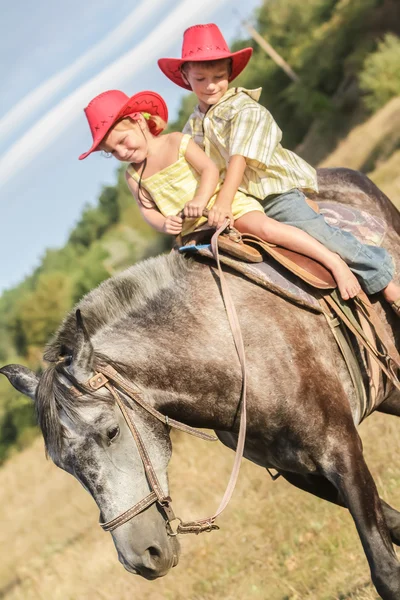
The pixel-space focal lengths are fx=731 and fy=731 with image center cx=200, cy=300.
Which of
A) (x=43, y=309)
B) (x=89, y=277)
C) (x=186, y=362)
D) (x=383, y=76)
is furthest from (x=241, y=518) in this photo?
(x=43, y=309)

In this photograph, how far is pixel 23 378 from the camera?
3855 mm

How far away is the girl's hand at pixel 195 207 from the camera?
4129 mm

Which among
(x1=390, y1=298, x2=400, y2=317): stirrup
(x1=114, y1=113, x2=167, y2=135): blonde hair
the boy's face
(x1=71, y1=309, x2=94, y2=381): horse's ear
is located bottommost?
(x1=390, y1=298, x2=400, y2=317): stirrup

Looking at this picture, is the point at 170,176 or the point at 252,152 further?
the point at 170,176

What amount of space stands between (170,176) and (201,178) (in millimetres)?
239

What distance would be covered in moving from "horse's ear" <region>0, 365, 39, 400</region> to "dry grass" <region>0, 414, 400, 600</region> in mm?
2706

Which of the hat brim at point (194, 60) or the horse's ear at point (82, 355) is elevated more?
the hat brim at point (194, 60)

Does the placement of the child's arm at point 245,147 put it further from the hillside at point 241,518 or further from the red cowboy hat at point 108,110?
the hillside at point 241,518

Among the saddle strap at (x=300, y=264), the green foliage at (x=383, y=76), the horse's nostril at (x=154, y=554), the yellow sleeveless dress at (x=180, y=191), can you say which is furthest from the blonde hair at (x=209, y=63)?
the green foliage at (x=383, y=76)

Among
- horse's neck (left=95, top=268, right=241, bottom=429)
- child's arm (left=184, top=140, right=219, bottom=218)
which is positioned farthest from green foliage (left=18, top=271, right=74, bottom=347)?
horse's neck (left=95, top=268, right=241, bottom=429)

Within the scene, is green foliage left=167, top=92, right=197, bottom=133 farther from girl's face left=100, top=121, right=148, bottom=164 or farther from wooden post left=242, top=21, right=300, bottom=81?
girl's face left=100, top=121, right=148, bottom=164

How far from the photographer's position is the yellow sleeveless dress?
14.3 feet

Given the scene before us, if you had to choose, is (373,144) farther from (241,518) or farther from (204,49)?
(204,49)

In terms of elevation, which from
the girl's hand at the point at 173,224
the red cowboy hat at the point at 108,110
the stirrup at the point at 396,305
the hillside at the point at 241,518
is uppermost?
the red cowboy hat at the point at 108,110
